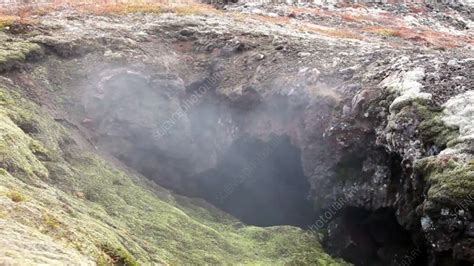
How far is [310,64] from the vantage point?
2280cm

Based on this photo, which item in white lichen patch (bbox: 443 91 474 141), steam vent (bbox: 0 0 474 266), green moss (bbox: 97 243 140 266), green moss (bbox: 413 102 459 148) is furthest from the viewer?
green moss (bbox: 413 102 459 148)

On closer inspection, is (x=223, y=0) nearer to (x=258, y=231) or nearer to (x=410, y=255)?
(x=258, y=231)

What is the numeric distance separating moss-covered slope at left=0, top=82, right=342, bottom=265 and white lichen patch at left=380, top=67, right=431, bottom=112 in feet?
21.5

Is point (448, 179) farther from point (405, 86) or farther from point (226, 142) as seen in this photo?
point (226, 142)

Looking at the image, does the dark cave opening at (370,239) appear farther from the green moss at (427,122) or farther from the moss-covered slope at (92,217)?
the green moss at (427,122)

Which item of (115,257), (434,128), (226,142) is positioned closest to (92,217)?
(115,257)

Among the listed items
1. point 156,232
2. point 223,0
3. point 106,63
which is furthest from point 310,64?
point 223,0

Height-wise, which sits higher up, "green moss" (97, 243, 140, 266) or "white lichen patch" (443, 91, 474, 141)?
"white lichen patch" (443, 91, 474, 141)

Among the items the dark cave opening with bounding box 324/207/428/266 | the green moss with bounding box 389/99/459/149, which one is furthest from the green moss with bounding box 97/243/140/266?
the dark cave opening with bounding box 324/207/428/266

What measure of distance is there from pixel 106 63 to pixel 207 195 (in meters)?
8.54

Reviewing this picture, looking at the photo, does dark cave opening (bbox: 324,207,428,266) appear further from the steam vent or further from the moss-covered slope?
the moss-covered slope

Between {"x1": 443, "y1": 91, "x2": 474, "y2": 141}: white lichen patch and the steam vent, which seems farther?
{"x1": 443, "y1": 91, "x2": 474, "y2": 141}: white lichen patch

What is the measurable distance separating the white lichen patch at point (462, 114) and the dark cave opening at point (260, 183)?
8.22 m

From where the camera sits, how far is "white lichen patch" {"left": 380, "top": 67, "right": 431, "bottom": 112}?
16.5 metres
